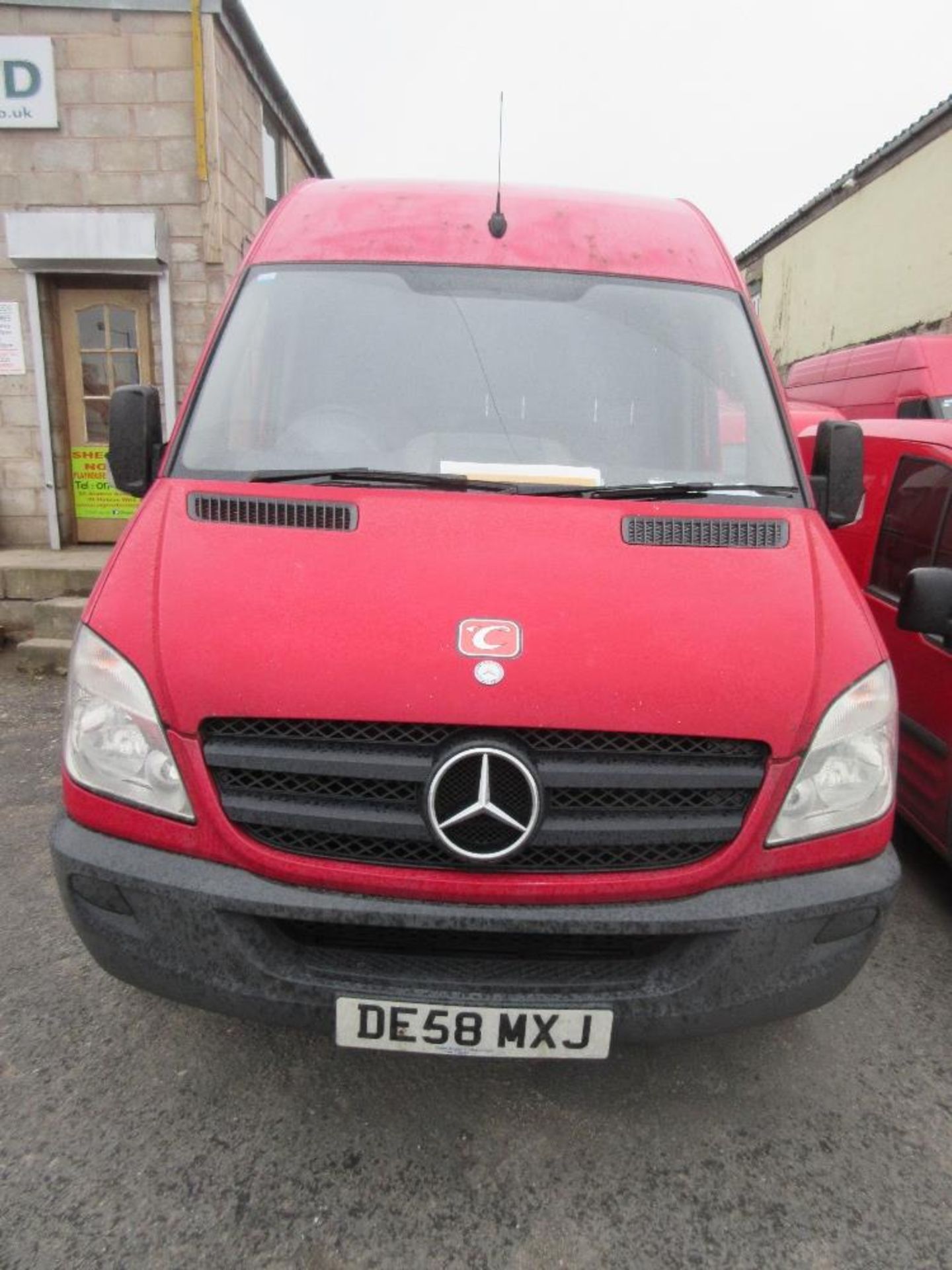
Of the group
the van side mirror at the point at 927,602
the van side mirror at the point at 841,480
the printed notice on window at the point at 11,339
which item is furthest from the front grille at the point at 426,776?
the printed notice on window at the point at 11,339

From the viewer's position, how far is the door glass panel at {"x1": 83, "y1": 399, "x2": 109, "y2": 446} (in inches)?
320

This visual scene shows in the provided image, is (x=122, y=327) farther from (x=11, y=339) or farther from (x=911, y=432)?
(x=911, y=432)

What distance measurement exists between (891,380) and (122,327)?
6.87 m

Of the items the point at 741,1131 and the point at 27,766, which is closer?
the point at 741,1131

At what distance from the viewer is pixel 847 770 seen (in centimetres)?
200

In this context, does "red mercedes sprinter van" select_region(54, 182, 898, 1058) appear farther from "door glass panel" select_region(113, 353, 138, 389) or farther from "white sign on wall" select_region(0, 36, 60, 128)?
"white sign on wall" select_region(0, 36, 60, 128)

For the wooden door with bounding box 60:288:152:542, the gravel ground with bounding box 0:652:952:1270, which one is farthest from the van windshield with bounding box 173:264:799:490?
the wooden door with bounding box 60:288:152:542

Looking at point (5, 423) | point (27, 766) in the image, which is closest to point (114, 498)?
point (5, 423)

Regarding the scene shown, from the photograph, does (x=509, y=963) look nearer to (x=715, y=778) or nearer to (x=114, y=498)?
(x=715, y=778)

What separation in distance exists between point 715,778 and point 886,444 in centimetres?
289

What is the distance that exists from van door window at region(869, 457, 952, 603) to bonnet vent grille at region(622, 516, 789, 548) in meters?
1.59

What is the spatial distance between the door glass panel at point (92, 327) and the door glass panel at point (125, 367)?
0.55ft

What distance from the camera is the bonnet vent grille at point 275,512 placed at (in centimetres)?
226

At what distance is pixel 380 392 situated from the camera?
2670 millimetres
